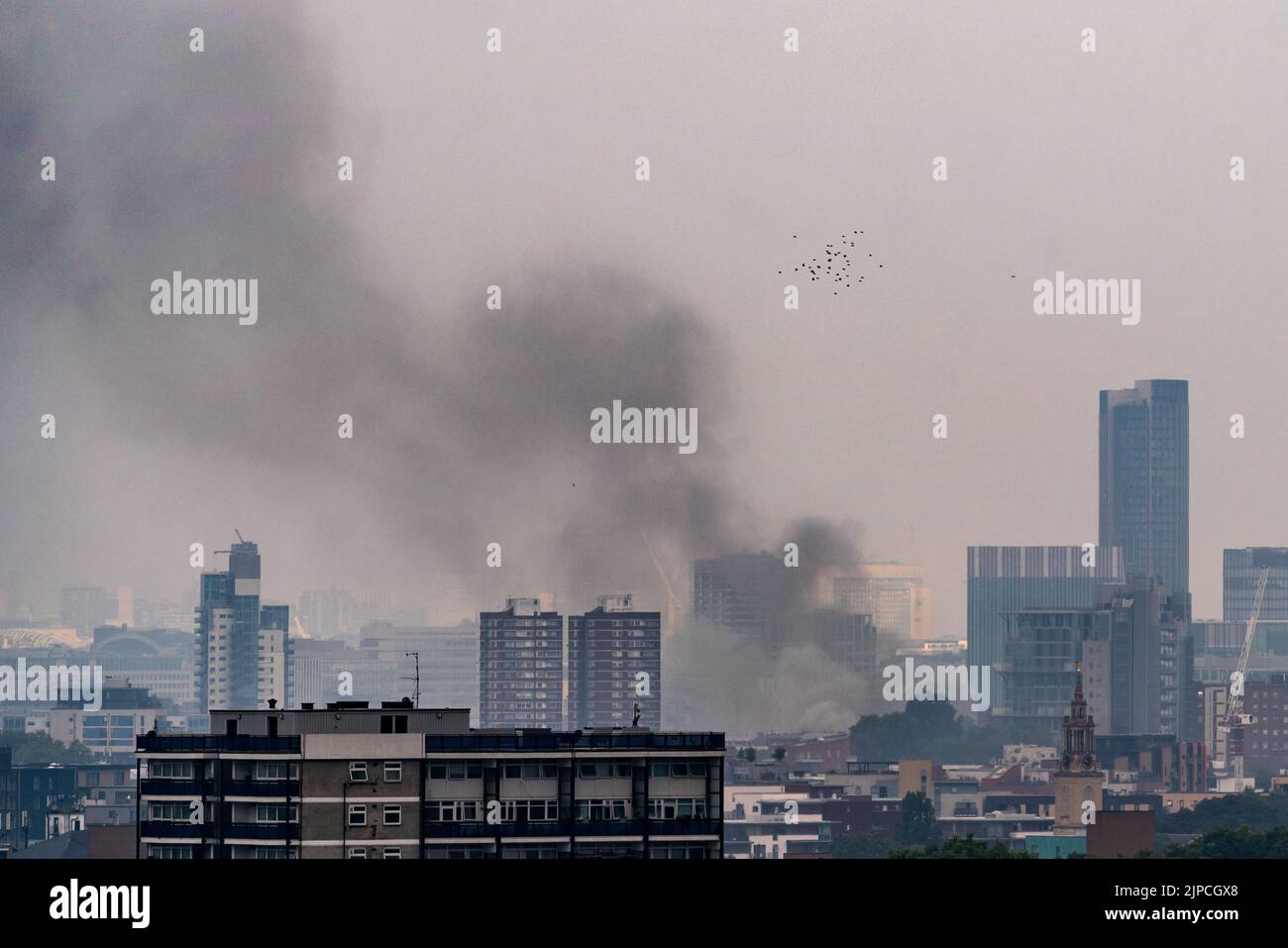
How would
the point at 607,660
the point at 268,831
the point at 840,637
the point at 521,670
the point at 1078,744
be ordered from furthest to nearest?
the point at 840,637
the point at 521,670
the point at 607,660
the point at 1078,744
the point at 268,831

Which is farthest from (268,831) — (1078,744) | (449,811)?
(1078,744)

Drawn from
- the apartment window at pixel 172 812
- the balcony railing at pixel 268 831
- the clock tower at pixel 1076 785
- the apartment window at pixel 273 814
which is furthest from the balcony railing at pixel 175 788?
the clock tower at pixel 1076 785

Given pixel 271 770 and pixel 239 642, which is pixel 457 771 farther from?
pixel 239 642

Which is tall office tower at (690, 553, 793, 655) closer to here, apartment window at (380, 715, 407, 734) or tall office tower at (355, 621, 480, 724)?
tall office tower at (355, 621, 480, 724)

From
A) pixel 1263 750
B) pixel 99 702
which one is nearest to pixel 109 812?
pixel 99 702

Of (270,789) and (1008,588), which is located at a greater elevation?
(1008,588)
